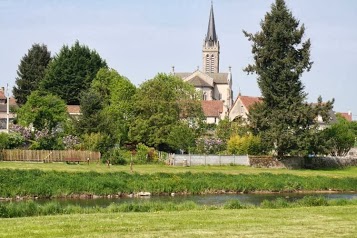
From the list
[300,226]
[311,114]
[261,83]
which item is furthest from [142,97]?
[300,226]

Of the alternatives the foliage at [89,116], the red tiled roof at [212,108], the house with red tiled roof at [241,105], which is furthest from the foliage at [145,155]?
the red tiled roof at [212,108]

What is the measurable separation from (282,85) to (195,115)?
737 inches

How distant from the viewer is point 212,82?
447 ft

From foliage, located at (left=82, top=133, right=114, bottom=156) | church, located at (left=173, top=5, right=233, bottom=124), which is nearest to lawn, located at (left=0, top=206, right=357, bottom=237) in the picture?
foliage, located at (left=82, top=133, right=114, bottom=156)

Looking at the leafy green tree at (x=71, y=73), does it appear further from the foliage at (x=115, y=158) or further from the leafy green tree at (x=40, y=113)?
the foliage at (x=115, y=158)

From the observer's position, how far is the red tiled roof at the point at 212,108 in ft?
359

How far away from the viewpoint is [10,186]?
39.8 meters

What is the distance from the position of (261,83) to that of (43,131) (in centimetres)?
2373

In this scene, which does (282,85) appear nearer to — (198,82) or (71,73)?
(71,73)

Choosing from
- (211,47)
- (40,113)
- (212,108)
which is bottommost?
(40,113)

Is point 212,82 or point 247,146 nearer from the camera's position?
point 247,146

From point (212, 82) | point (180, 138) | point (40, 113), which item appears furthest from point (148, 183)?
point (212, 82)

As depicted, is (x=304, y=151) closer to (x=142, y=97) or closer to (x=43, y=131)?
(x=142, y=97)

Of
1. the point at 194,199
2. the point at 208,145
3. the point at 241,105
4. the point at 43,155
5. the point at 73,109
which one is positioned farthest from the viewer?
the point at 241,105
